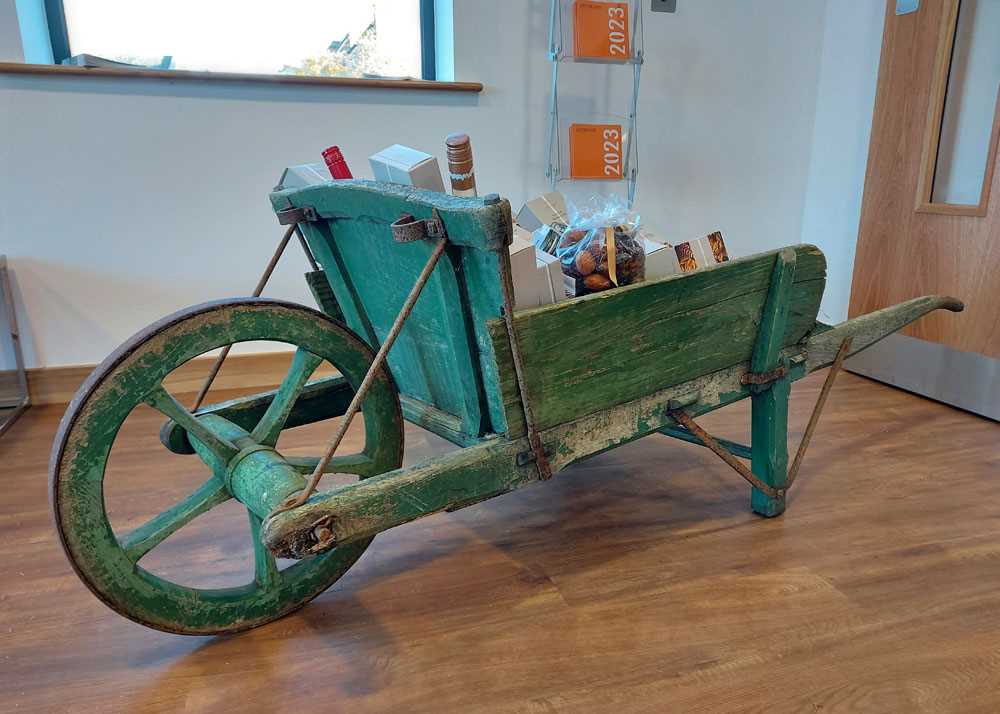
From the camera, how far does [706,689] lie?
1.07 meters

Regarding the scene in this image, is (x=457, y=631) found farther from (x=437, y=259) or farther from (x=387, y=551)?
(x=437, y=259)

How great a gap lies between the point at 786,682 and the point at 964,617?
40 cm

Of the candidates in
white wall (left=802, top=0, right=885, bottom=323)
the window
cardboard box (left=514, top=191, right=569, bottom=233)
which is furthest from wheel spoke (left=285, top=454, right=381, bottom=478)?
white wall (left=802, top=0, right=885, bottom=323)

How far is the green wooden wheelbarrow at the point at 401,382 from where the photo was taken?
1012mm

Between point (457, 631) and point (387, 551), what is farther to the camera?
point (387, 551)

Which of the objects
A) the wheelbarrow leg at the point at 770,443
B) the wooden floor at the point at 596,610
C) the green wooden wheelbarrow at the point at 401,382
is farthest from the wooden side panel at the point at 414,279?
the wheelbarrow leg at the point at 770,443

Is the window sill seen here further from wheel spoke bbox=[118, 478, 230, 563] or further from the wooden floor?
wheel spoke bbox=[118, 478, 230, 563]

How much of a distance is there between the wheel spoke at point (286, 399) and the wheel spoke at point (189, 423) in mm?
54

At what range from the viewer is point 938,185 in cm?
230

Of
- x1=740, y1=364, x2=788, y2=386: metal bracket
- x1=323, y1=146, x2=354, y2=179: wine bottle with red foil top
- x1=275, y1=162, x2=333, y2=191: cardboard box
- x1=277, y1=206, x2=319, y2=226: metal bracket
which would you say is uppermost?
x1=323, y1=146, x2=354, y2=179: wine bottle with red foil top

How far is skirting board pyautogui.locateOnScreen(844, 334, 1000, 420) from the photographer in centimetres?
215

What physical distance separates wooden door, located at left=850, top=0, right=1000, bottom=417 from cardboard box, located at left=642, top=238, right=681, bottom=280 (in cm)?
130

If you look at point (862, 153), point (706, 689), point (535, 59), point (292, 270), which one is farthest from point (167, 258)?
point (862, 153)

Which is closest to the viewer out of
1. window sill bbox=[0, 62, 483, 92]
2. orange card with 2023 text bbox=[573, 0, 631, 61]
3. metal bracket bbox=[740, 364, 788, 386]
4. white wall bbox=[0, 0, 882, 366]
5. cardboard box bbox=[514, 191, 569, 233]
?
metal bracket bbox=[740, 364, 788, 386]
